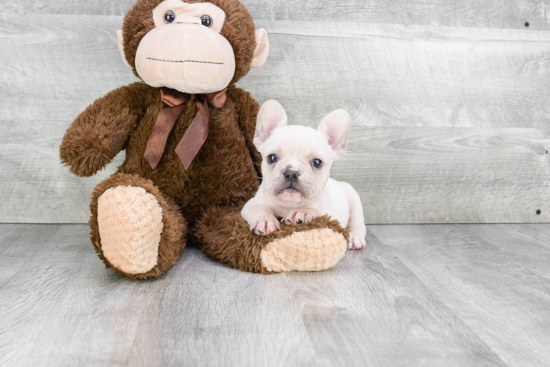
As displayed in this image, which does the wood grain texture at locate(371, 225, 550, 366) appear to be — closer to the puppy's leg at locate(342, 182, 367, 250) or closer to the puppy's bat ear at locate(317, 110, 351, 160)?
the puppy's leg at locate(342, 182, 367, 250)

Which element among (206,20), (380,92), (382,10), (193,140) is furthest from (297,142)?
(382,10)

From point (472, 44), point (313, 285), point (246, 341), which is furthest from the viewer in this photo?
point (472, 44)

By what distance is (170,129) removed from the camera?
4.28 ft

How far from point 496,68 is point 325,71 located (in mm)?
626

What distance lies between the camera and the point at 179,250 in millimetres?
1269

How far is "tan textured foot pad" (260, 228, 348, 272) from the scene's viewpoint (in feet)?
3.82

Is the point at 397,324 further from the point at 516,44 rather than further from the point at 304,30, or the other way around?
the point at 516,44

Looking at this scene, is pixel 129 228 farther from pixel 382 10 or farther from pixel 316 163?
pixel 382 10

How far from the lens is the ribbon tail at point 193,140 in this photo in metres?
1.28

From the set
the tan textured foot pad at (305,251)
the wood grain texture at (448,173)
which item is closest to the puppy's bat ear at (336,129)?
the tan textured foot pad at (305,251)

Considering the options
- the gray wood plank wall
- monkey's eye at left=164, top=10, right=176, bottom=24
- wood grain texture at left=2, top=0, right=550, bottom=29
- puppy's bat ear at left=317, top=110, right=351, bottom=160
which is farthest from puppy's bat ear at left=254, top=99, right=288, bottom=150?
wood grain texture at left=2, top=0, right=550, bottom=29

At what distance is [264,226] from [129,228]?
315 mm

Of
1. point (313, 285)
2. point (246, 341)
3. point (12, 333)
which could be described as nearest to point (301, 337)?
point (246, 341)

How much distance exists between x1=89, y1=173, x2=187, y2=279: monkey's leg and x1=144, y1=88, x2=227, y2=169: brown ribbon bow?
15 centimetres
